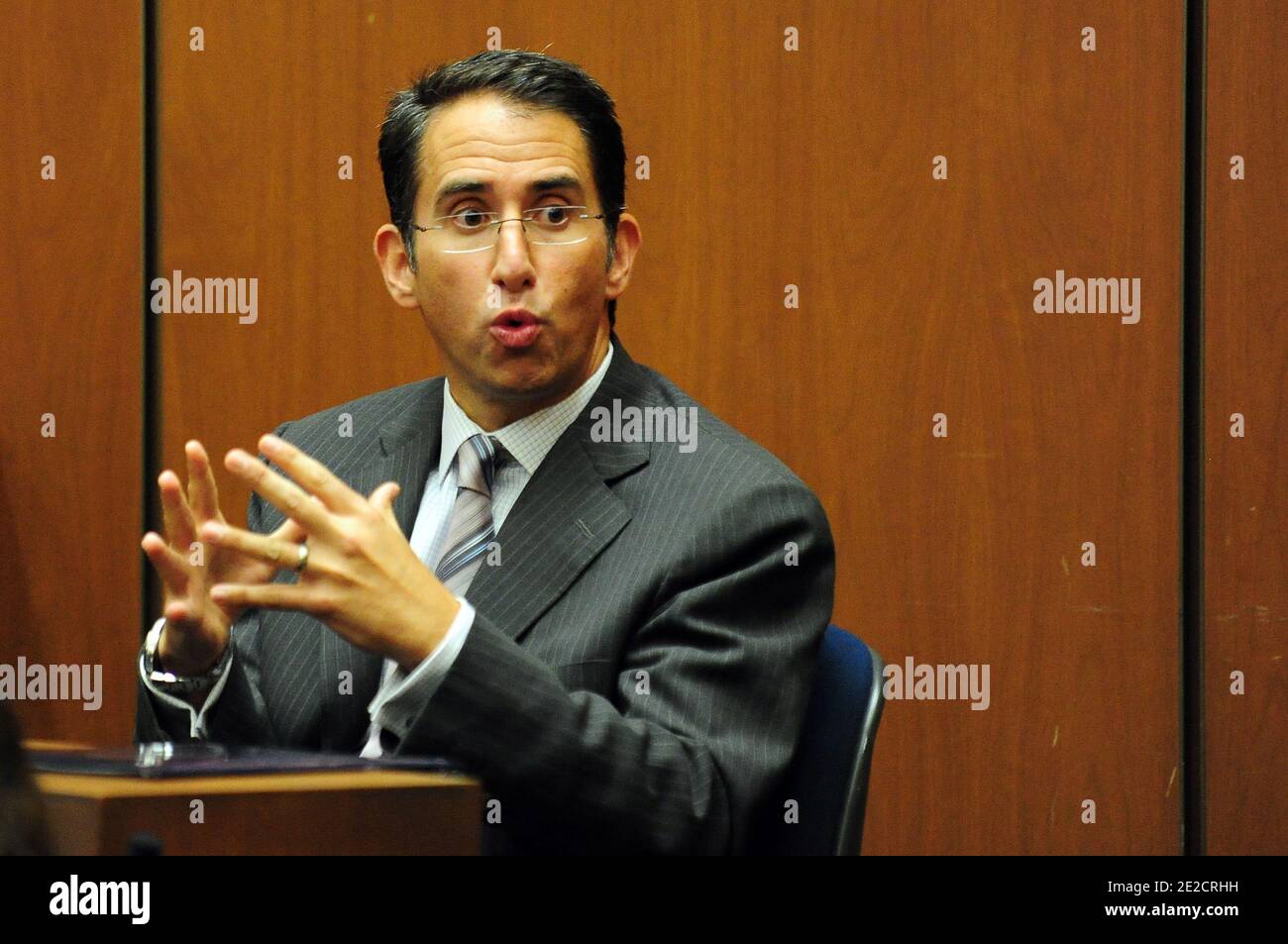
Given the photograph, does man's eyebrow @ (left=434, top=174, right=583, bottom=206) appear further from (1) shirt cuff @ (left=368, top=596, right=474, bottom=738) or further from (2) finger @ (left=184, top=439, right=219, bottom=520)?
(1) shirt cuff @ (left=368, top=596, right=474, bottom=738)

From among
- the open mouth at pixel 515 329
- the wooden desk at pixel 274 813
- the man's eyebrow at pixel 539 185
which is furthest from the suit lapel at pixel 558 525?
the wooden desk at pixel 274 813

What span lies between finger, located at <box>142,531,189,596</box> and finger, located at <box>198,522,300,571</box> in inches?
5.1

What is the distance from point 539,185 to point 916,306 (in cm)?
133

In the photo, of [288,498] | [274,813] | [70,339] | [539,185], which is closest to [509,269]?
[539,185]

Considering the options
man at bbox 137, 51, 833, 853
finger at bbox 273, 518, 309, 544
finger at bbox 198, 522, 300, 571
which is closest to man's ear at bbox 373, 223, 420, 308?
man at bbox 137, 51, 833, 853

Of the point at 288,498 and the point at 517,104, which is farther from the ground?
the point at 517,104

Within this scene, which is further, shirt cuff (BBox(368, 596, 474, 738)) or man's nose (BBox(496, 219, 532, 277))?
man's nose (BBox(496, 219, 532, 277))

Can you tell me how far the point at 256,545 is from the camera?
147cm

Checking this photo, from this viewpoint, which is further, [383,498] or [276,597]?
[383,498]

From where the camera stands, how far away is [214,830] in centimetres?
114

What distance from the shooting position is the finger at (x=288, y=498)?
145 centimetres

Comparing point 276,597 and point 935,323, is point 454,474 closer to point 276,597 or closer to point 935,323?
point 276,597

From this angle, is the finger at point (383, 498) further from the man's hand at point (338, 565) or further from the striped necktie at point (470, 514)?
the striped necktie at point (470, 514)

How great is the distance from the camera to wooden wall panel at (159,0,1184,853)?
314 centimetres
